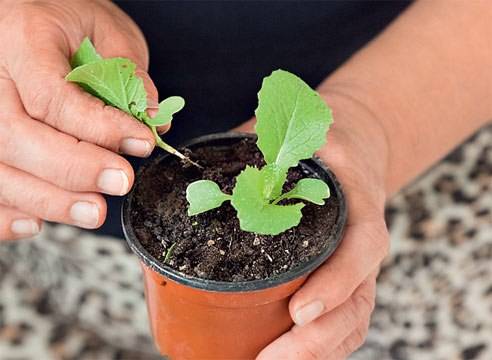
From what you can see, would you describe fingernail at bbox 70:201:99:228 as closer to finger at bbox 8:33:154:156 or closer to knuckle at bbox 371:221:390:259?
finger at bbox 8:33:154:156


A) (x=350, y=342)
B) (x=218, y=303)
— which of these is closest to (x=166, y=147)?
(x=218, y=303)

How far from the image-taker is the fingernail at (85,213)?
23.5 inches

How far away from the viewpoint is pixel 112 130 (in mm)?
554

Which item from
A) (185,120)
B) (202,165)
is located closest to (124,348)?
(185,120)

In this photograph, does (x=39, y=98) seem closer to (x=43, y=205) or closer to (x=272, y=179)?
(x=43, y=205)

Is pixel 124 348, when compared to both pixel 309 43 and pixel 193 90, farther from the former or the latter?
pixel 309 43

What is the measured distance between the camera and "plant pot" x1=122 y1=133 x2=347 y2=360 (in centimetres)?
53

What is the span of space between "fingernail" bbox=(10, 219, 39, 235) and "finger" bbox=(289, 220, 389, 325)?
268mm

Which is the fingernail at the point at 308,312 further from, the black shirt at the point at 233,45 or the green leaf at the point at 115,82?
the black shirt at the point at 233,45

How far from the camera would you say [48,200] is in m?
0.61

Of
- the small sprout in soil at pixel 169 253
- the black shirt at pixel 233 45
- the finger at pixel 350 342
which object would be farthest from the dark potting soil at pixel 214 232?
the black shirt at pixel 233 45

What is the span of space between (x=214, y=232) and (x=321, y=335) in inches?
5.1

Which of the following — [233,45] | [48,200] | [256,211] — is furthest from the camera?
[233,45]

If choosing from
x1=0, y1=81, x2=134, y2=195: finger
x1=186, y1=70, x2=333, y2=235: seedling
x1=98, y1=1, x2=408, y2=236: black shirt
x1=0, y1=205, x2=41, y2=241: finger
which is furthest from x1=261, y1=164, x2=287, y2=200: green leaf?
x1=98, y1=1, x2=408, y2=236: black shirt
